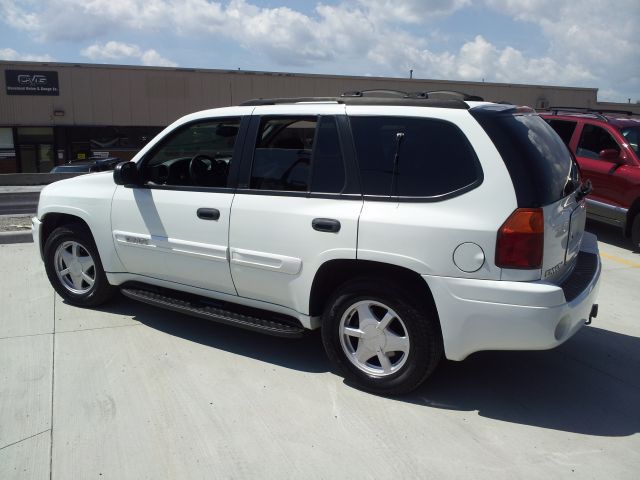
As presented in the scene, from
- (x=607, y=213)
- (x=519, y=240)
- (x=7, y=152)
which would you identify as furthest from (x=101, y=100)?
(x=519, y=240)

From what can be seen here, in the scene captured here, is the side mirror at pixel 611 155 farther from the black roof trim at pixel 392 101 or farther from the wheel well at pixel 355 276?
the wheel well at pixel 355 276

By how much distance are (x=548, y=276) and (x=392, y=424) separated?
1241 millimetres

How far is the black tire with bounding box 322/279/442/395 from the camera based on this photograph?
11.4ft

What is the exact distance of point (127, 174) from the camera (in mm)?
4566

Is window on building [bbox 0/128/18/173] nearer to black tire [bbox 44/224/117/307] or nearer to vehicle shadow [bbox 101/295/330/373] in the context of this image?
black tire [bbox 44/224/117/307]

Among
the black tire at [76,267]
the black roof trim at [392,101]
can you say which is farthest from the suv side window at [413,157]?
the black tire at [76,267]

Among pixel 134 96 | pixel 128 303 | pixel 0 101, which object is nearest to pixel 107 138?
pixel 134 96

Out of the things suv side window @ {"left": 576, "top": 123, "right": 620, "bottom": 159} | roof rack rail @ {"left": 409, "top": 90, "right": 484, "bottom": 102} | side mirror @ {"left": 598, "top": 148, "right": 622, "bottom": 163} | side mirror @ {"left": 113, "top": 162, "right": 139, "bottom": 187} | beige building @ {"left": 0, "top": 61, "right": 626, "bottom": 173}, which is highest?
beige building @ {"left": 0, "top": 61, "right": 626, "bottom": 173}

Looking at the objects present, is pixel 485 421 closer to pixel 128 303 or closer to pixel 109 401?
pixel 109 401

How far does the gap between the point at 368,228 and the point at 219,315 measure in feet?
4.64

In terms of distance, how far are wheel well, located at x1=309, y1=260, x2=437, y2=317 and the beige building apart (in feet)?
107

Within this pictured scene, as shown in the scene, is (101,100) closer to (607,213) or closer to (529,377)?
(607,213)

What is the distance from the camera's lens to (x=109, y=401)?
366 cm

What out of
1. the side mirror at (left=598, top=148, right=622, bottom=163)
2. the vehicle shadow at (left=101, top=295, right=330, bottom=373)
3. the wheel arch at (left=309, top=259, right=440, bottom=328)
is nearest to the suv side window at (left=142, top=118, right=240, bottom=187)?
the wheel arch at (left=309, top=259, right=440, bottom=328)
